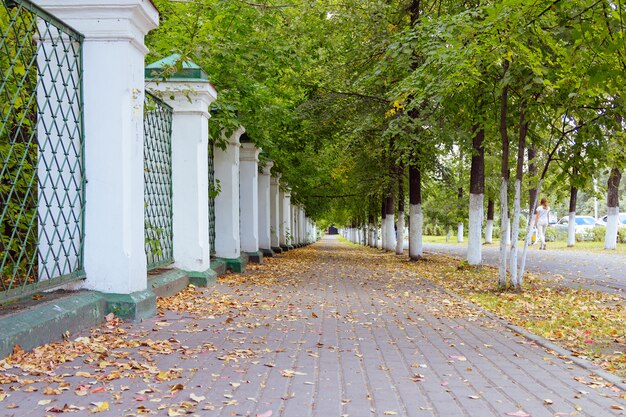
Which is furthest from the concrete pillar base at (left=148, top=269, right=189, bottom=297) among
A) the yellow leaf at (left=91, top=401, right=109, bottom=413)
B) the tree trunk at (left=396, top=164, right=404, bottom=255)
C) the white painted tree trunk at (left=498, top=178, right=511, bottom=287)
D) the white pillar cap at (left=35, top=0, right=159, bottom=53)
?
the tree trunk at (left=396, top=164, right=404, bottom=255)

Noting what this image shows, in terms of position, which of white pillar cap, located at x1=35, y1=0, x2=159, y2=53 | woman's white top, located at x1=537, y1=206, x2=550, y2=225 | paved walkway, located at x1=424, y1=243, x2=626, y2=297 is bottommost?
paved walkway, located at x1=424, y1=243, x2=626, y2=297

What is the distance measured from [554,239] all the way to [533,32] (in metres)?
35.3

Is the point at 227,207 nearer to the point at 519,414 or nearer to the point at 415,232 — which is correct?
the point at 415,232

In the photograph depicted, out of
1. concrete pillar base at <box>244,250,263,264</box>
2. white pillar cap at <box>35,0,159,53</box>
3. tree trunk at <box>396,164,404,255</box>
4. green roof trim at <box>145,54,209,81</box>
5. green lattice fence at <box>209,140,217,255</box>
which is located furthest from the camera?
tree trunk at <box>396,164,404,255</box>

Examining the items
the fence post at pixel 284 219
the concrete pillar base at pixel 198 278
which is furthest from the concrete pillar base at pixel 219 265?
the fence post at pixel 284 219

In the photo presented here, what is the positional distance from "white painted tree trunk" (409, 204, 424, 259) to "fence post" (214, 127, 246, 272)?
7943 millimetres

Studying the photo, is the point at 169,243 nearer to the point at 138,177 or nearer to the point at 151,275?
the point at 151,275

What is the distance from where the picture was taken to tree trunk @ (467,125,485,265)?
16062 mm

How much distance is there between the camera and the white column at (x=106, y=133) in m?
6.12

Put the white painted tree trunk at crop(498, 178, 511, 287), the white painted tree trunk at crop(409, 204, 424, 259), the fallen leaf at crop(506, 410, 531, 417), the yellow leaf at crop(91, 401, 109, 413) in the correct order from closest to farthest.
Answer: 1. the yellow leaf at crop(91, 401, 109, 413)
2. the fallen leaf at crop(506, 410, 531, 417)
3. the white painted tree trunk at crop(498, 178, 511, 287)
4. the white painted tree trunk at crop(409, 204, 424, 259)

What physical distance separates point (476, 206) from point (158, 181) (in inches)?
387

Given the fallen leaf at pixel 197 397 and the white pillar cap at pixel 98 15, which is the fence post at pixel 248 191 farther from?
the fallen leaf at pixel 197 397

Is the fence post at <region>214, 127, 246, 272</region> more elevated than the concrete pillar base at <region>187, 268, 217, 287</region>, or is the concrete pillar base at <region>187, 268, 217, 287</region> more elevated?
the fence post at <region>214, 127, 246, 272</region>

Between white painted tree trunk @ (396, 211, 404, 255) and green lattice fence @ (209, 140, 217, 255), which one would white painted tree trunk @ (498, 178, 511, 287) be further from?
white painted tree trunk @ (396, 211, 404, 255)
